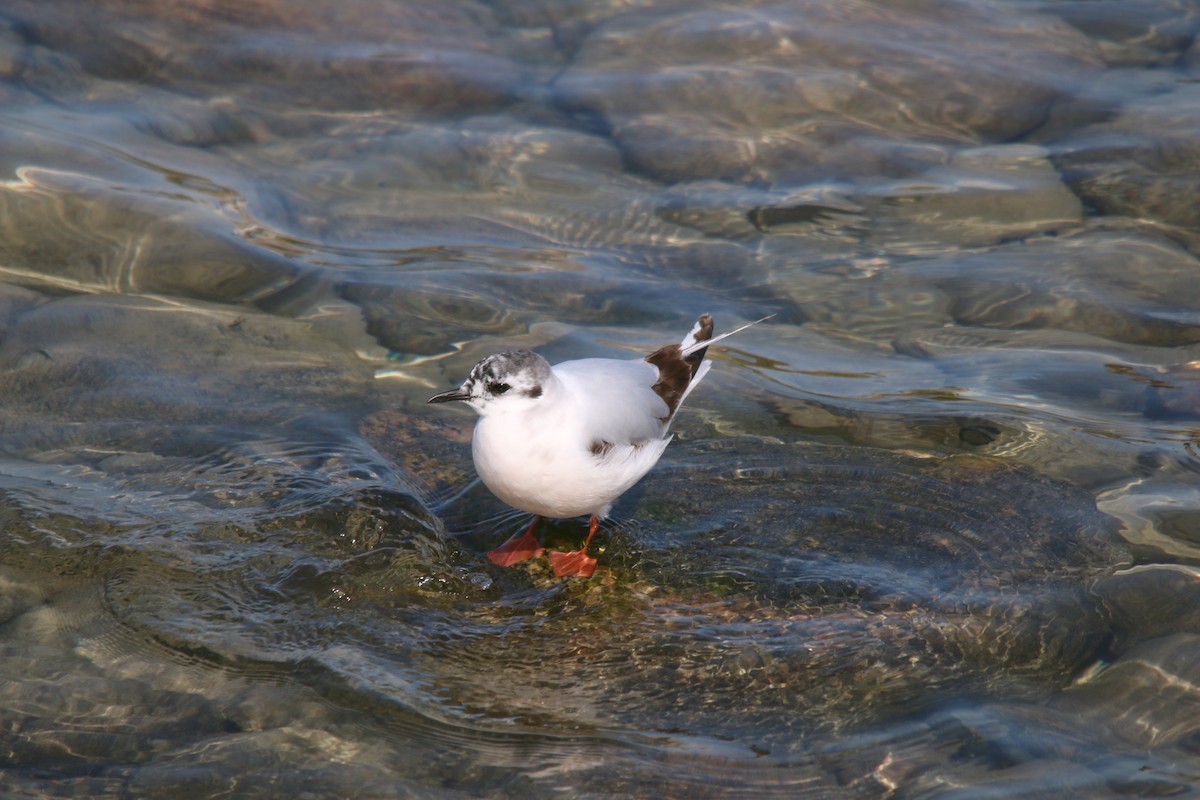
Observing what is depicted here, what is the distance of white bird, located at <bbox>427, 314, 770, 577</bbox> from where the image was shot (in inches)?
198

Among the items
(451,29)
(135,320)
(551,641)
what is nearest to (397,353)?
(135,320)

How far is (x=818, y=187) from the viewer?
9.30m

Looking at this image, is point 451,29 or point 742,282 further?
point 451,29

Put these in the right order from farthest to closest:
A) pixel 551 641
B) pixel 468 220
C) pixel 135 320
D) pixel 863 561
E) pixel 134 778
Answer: pixel 468 220
pixel 135 320
pixel 863 561
pixel 551 641
pixel 134 778

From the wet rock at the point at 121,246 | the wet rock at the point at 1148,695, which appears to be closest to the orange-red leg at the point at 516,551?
the wet rock at the point at 1148,695

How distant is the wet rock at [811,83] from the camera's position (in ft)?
32.2

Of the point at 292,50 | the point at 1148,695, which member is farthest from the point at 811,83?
the point at 1148,695

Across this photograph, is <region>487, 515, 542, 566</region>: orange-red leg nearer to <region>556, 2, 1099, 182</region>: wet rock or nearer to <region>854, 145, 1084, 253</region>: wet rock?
<region>854, 145, 1084, 253</region>: wet rock

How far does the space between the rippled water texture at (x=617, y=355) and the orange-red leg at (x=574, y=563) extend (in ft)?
0.31

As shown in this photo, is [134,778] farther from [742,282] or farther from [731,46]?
[731,46]

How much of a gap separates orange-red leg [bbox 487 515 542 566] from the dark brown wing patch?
36.8 inches

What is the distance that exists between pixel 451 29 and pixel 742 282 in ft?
16.6

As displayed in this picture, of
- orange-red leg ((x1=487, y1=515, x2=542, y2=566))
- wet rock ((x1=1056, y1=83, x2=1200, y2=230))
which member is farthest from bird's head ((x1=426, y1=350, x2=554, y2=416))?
wet rock ((x1=1056, y1=83, x2=1200, y2=230))

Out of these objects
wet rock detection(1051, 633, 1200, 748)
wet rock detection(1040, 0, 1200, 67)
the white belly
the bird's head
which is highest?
wet rock detection(1040, 0, 1200, 67)
